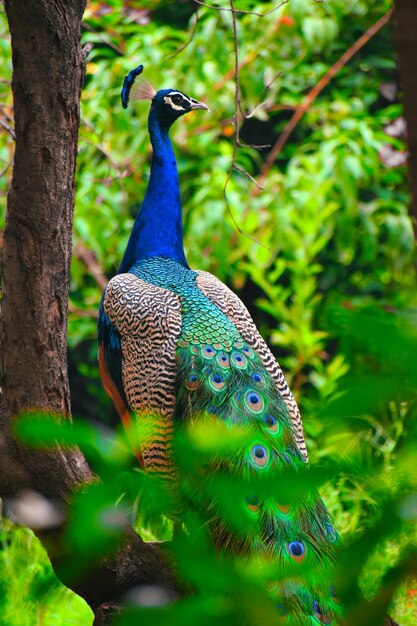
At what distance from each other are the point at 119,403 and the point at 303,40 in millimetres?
1954

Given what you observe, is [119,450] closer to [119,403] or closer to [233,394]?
[233,394]

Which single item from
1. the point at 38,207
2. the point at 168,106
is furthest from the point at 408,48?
the point at 168,106

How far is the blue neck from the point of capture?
255cm

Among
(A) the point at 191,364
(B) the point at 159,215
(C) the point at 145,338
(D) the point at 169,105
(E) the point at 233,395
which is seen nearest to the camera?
(E) the point at 233,395

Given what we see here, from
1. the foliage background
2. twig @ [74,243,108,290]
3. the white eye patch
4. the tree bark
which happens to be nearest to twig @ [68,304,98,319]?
the foliage background

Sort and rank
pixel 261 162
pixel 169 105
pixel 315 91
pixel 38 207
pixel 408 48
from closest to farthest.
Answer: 1. pixel 408 48
2. pixel 38 207
3. pixel 169 105
4. pixel 315 91
5. pixel 261 162

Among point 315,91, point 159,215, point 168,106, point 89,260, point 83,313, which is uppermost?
point 315,91

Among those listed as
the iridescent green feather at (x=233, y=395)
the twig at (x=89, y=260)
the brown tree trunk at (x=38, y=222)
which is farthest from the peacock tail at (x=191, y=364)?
the twig at (x=89, y=260)

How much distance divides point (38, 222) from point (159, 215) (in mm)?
1217

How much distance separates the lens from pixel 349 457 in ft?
1.45

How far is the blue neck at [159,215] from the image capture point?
100 inches

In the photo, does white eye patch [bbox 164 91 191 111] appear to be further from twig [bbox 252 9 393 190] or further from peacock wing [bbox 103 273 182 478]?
twig [bbox 252 9 393 190]

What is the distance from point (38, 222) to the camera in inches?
54.1

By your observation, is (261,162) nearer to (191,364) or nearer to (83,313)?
(83,313)
